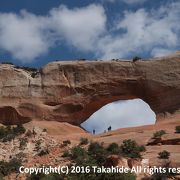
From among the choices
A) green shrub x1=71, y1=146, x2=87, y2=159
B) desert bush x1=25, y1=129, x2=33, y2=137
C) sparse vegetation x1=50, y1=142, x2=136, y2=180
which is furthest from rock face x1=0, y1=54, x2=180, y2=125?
green shrub x1=71, y1=146, x2=87, y2=159

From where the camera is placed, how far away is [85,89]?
42875 millimetres

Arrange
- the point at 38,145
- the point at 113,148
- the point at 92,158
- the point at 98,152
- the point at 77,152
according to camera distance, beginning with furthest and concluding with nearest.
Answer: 1. the point at 38,145
2. the point at 113,148
3. the point at 77,152
4. the point at 98,152
5. the point at 92,158

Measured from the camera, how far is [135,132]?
123 feet

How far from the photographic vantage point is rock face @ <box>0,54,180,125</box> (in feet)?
137

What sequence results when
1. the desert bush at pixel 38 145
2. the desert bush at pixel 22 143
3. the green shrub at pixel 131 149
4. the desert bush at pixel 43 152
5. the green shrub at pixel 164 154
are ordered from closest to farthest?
1. the green shrub at pixel 164 154
2. the green shrub at pixel 131 149
3. the desert bush at pixel 43 152
4. the desert bush at pixel 38 145
5. the desert bush at pixel 22 143

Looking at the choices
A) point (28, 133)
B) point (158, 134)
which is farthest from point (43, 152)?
point (158, 134)

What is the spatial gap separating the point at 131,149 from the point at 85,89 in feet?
42.4

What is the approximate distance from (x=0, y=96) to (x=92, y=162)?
732 inches

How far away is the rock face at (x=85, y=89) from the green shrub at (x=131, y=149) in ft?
31.8

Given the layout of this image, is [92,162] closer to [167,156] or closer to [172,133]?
→ [167,156]

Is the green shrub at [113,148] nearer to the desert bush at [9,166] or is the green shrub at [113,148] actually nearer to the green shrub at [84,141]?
the green shrub at [84,141]

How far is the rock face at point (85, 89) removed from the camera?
41700 millimetres

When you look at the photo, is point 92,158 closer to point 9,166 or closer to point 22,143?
point 9,166

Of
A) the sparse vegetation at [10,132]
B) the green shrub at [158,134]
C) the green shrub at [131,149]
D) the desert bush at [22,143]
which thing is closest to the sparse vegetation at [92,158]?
the green shrub at [131,149]
